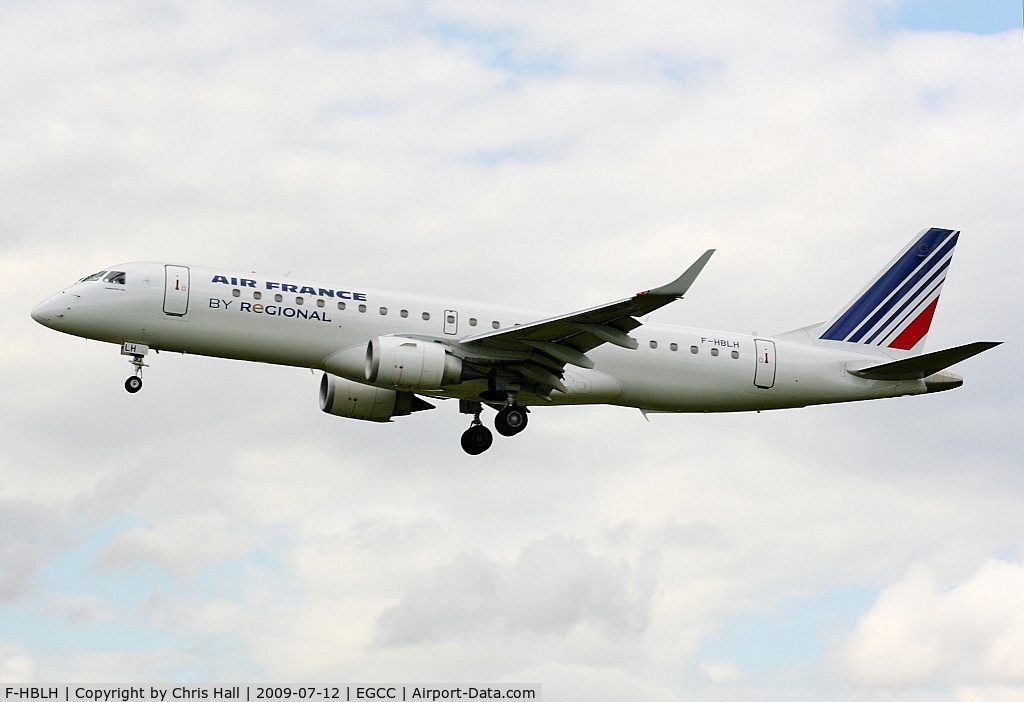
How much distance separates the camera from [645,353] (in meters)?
43.6

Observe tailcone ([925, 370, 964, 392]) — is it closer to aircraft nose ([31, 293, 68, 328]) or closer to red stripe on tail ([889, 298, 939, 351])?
red stripe on tail ([889, 298, 939, 351])

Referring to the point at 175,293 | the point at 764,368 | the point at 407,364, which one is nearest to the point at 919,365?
the point at 764,368

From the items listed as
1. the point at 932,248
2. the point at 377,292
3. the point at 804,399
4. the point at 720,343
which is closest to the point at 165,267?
the point at 377,292

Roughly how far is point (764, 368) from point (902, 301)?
22.3ft

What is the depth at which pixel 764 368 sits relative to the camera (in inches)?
1769

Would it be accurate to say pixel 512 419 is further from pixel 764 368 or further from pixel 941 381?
pixel 941 381

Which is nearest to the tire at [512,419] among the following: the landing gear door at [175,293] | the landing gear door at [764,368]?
the landing gear door at [764,368]

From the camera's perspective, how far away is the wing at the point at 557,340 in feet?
127

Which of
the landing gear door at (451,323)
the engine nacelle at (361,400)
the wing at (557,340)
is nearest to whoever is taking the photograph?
the wing at (557,340)

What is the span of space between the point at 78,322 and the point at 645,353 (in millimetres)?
16221

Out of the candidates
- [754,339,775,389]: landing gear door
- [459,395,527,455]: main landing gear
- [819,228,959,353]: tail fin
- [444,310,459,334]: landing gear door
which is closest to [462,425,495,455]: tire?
[459,395,527,455]: main landing gear

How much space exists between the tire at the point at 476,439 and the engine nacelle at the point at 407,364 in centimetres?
434

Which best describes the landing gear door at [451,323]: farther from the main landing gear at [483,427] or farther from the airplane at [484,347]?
the main landing gear at [483,427]

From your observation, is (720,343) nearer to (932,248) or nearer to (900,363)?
(900,363)
